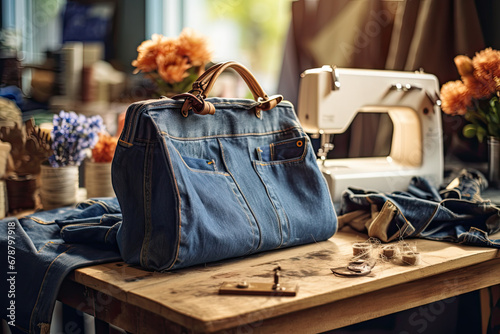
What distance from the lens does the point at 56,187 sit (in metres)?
1.57

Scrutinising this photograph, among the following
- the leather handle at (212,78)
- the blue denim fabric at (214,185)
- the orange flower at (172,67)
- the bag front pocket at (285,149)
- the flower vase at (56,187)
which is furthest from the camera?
the orange flower at (172,67)

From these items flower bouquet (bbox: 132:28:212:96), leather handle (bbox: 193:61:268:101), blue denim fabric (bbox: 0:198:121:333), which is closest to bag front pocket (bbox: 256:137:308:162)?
leather handle (bbox: 193:61:268:101)

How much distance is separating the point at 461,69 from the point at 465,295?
0.65 metres

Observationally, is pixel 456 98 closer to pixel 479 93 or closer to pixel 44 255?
pixel 479 93

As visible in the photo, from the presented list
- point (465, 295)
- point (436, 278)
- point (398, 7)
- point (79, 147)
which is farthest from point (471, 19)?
point (79, 147)

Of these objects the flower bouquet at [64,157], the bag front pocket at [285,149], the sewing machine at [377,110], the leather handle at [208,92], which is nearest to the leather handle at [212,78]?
the leather handle at [208,92]

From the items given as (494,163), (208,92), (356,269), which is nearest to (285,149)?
(208,92)

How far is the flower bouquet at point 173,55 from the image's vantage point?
1684mm

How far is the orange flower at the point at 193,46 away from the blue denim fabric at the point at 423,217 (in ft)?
1.87

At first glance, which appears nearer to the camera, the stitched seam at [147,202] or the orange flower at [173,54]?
the stitched seam at [147,202]

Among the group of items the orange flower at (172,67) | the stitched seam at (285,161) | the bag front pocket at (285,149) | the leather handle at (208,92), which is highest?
the orange flower at (172,67)

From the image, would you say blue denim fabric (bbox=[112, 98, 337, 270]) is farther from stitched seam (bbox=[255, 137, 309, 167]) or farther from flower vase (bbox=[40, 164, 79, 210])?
flower vase (bbox=[40, 164, 79, 210])

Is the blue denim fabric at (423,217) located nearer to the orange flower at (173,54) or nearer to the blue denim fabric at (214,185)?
the blue denim fabric at (214,185)

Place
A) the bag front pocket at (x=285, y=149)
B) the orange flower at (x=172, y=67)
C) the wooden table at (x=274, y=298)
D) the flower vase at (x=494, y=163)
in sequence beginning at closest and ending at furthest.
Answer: the wooden table at (x=274, y=298)
the bag front pocket at (x=285, y=149)
the orange flower at (x=172, y=67)
the flower vase at (x=494, y=163)
